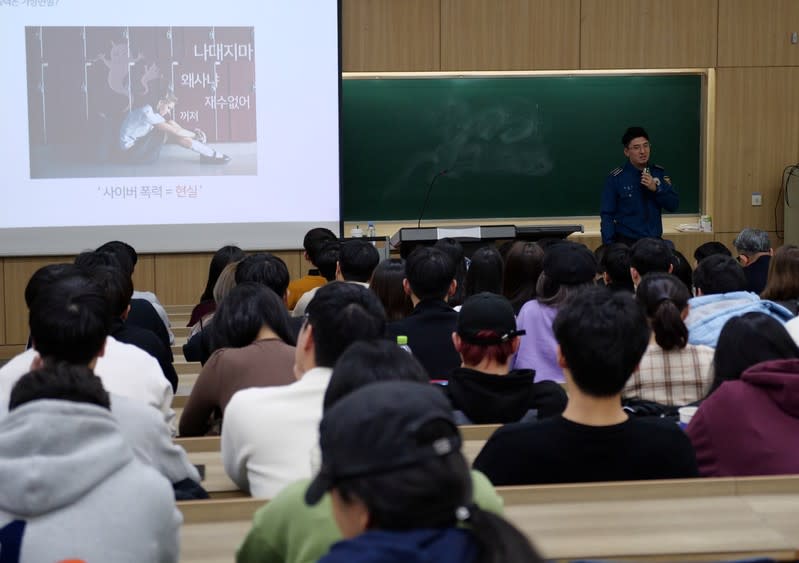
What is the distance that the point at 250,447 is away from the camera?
2584mm

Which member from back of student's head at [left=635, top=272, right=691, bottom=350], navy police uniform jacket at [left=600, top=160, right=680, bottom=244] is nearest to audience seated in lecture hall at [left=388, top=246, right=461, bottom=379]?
back of student's head at [left=635, top=272, right=691, bottom=350]

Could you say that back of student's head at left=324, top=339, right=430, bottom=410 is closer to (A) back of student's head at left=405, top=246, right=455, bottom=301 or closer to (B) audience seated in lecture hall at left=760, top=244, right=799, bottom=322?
(A) back of student's head at left=405, top=246, right=455, bottom=301

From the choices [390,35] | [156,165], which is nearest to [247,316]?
[156,165]

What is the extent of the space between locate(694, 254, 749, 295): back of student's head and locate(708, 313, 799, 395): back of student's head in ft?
4.72

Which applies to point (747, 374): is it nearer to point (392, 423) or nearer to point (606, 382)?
point (606, 382)

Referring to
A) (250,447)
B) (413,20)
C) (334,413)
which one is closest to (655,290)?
(250,447)

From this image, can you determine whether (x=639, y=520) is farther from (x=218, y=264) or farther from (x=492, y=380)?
(x=218, y=264)

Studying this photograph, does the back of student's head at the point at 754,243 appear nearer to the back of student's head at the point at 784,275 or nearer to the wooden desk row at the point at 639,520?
the back of student's head at the point at 784,275

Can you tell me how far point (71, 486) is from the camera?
190 centimetres

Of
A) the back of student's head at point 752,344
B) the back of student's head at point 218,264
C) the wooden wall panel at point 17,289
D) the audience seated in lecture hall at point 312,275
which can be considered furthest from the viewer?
the wooden wall panel at point 17,289

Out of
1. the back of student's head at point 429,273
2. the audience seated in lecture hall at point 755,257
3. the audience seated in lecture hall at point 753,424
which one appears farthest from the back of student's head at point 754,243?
the audience seated in lecture hall at point 753,424

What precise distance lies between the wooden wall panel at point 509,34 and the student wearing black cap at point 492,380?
5758 mm

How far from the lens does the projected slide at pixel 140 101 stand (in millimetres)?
8195

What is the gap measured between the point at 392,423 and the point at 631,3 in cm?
821
